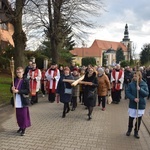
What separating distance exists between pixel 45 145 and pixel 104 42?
144 meters

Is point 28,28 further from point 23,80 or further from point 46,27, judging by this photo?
point 23,80

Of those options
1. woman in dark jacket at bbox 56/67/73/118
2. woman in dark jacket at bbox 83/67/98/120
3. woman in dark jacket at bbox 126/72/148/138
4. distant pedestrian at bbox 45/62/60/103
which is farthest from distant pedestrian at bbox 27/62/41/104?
woman in dark jacket at bbox 126/72/148/138

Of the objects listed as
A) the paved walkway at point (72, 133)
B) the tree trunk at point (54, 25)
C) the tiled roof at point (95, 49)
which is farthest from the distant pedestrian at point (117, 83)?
the tiled roof at point (95, 49)

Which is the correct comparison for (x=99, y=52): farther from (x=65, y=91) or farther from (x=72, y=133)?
(x=72, y=133)

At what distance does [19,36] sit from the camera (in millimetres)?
15148

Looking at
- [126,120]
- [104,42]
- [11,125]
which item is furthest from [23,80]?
[104,42]

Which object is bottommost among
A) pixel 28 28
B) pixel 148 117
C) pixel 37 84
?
pixel 148 117

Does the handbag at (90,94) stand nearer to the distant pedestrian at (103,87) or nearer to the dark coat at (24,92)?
the distant pedestrian at (103,87)

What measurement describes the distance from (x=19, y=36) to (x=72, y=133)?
8561 millimetres

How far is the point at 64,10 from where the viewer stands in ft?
74.4

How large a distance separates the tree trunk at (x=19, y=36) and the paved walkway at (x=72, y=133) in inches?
195

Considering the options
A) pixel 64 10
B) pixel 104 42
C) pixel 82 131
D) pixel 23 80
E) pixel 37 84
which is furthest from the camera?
pixel 104 42

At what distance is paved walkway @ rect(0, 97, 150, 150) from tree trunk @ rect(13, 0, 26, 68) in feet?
16.3

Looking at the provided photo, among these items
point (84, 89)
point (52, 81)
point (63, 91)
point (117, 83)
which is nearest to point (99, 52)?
point (117, 83)
